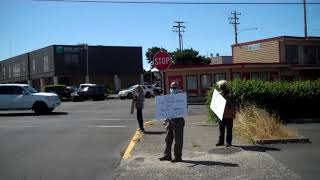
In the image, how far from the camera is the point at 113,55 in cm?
7906

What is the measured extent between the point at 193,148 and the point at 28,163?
A: 3962 millimetres

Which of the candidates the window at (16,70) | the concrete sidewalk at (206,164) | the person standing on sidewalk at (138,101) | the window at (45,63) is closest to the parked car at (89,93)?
the window at (45,63)

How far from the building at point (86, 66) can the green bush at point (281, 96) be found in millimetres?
57729

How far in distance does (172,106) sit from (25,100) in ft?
62.5

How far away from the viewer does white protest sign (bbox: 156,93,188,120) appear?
11.4 metres

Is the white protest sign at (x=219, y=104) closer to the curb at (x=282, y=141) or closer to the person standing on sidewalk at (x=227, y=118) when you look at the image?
the person standing on sidewalk at (x=227, y=118)

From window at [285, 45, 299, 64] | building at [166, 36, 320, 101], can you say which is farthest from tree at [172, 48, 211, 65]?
window at [285, 45, 299, 64]

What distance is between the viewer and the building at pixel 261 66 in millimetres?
44969

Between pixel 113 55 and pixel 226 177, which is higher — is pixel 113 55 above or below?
above

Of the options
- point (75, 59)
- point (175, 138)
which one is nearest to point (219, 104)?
point (175, 138)

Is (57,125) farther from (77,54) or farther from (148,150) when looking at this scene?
(77,54)

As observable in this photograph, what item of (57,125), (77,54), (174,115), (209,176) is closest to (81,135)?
(57,125)

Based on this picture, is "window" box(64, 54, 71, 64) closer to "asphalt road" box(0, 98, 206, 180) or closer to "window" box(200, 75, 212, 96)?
"window" box(200, 75, 212, 96)

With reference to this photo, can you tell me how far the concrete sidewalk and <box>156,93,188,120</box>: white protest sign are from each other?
98cm
